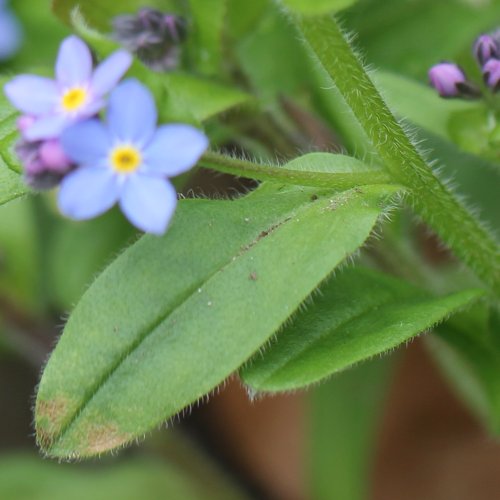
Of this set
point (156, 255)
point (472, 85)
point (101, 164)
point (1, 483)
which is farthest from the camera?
point (1, 483)

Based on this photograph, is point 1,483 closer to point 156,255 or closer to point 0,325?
point 0,325

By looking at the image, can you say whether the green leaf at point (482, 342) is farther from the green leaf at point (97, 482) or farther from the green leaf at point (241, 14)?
the green leaf at point (97, 482)

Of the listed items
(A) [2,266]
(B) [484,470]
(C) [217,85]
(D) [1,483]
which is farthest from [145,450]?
(C) [217,85]

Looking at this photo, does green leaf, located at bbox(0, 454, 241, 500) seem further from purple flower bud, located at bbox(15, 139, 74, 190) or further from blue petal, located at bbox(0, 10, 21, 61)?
purple flower bud, located at bbox(15, 139, 74, 190)

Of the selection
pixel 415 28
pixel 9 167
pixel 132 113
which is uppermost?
pixel 132 113

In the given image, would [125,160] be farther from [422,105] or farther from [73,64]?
[422,105]

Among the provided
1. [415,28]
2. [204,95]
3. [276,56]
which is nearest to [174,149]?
[204,95]
